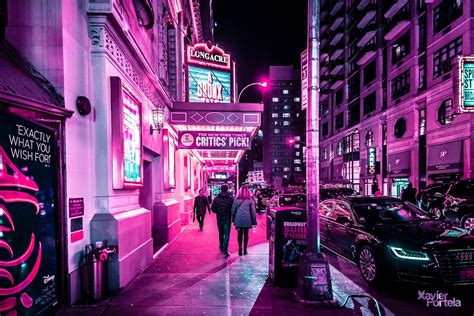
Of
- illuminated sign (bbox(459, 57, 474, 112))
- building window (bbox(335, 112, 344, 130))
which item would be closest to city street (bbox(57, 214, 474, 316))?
illuminated sign (bbox(459, 57, 474, 112))

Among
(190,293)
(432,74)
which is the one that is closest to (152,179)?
(190,293)

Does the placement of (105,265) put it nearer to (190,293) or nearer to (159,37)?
(190,293)

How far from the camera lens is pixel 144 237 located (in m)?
7.64

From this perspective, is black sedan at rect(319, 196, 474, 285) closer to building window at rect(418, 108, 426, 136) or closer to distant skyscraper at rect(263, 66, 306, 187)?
building window at rect(418, 108, 426, 136)

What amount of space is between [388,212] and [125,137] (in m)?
5.99

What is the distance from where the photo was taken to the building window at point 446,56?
2378 centimetres

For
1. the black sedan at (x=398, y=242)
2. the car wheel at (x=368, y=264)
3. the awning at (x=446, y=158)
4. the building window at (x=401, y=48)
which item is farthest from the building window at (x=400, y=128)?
the car wheel at (x=368, y=264)

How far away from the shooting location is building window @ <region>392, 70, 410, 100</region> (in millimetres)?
31203

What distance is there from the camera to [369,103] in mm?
40312

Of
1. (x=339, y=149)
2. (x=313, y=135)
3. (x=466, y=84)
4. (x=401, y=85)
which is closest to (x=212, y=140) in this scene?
(x=313, y=135)

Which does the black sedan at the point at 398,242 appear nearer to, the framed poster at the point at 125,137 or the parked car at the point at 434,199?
the framed poster at the point at 125,137

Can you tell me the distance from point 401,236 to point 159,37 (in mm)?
9807

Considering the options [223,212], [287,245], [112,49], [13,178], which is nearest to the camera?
[13,178]

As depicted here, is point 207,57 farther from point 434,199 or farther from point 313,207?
point 313,207
